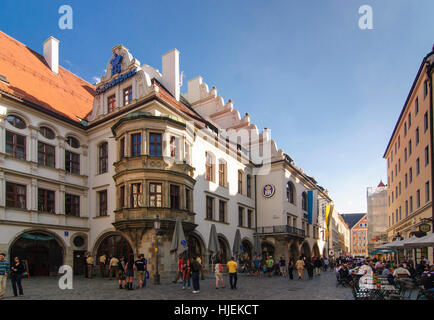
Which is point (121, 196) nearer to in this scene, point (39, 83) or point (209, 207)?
point (209, 207)

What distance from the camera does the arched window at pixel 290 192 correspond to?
1784 inches

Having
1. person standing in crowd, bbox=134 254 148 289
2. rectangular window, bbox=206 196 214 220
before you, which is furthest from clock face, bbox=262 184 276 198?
person standing in crowd, bbox=134 254 148 289

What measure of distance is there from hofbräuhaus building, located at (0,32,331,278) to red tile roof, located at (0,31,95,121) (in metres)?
0.11

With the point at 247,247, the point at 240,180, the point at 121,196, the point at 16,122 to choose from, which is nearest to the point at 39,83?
the point at 16,122

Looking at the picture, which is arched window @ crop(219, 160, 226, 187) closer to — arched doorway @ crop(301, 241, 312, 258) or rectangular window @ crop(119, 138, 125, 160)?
rectangular window @ crop(119, 138, 125, 160)

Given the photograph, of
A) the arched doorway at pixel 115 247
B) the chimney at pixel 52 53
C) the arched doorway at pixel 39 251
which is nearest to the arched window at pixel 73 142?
the arched doorway at pixel 39 251

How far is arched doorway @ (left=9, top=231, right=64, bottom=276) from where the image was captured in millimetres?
25172

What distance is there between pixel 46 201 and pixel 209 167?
13.1 m

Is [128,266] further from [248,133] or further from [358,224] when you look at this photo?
[358,224]

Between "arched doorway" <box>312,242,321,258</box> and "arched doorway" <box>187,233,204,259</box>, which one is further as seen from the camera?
"arched doorway" <box>312,242,321,258</box>

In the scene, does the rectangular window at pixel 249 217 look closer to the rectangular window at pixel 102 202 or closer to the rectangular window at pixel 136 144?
the rectangular window at pixel 102 202

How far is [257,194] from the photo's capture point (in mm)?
42906

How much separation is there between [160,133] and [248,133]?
19616 millimetres
